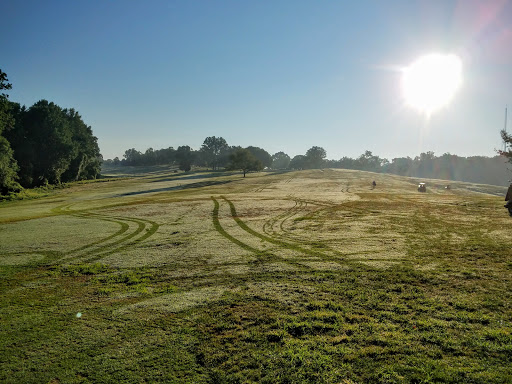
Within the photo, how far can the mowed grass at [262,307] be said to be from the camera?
8180 mm

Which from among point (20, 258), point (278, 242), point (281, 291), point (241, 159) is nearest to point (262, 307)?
point (281, 291)

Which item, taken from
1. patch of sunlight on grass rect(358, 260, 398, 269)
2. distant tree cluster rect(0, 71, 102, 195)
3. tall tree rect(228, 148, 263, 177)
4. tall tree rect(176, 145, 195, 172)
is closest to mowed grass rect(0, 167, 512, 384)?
patch of sunlight on grass rect(358, 260, 398, 269)

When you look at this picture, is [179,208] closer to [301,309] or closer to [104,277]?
[104,277]

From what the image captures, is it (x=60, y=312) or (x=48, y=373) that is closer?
(x=48, y=373)

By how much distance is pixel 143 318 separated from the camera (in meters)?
11.1

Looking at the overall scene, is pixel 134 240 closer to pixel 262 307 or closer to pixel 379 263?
pixel 262 307

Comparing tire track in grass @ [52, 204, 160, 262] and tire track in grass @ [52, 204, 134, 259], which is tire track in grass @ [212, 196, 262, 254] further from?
tire track in grass @ [52, 204, 134, 259]

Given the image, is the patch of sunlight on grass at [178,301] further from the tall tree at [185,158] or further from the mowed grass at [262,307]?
the tall tree at [185,158]

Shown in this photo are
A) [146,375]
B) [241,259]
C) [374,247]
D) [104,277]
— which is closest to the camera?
[146,375]

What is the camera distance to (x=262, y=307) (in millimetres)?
11672

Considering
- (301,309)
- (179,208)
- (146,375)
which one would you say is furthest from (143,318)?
(179,208)

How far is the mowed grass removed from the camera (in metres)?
8.18

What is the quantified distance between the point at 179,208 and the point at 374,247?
90.9ft

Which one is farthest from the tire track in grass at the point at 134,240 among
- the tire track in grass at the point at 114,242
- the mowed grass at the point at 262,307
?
the mowed grass at the point at 262,307
